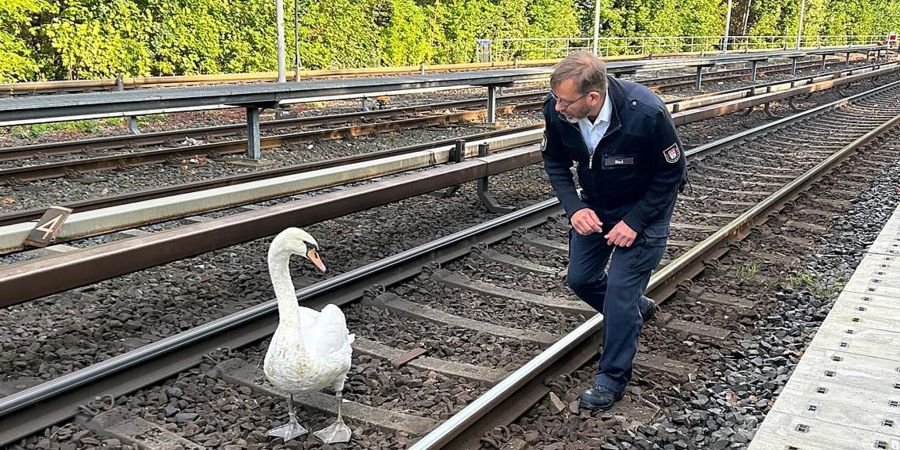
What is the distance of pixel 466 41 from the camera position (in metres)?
35.6

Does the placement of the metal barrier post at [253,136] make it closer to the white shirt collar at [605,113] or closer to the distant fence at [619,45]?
the white shirt collar at [605,113]

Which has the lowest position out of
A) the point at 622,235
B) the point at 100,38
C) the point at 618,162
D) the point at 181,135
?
the point at 181,135

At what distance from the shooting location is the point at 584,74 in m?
3.65

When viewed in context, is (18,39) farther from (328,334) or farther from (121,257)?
(328,334)

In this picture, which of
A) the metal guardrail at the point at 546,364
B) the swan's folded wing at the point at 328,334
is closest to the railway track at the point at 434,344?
the metal guardrail at the point at 546,364

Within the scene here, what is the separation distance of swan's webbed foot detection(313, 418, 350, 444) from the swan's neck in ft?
1.75

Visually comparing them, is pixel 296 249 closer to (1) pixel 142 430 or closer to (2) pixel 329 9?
(1) pixel 142 430

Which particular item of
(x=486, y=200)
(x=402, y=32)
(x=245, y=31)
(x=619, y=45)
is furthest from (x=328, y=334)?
(x=619, y=45)

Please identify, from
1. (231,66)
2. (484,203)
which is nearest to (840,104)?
(484,203)

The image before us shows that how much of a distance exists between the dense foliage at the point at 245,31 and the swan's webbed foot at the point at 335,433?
16942 millimetres

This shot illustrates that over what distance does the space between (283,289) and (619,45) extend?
46.4m

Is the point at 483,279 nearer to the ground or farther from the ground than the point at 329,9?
nearer to the ground

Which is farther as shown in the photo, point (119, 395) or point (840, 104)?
point (840, 104)

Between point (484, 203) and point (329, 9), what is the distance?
20.4 meters
